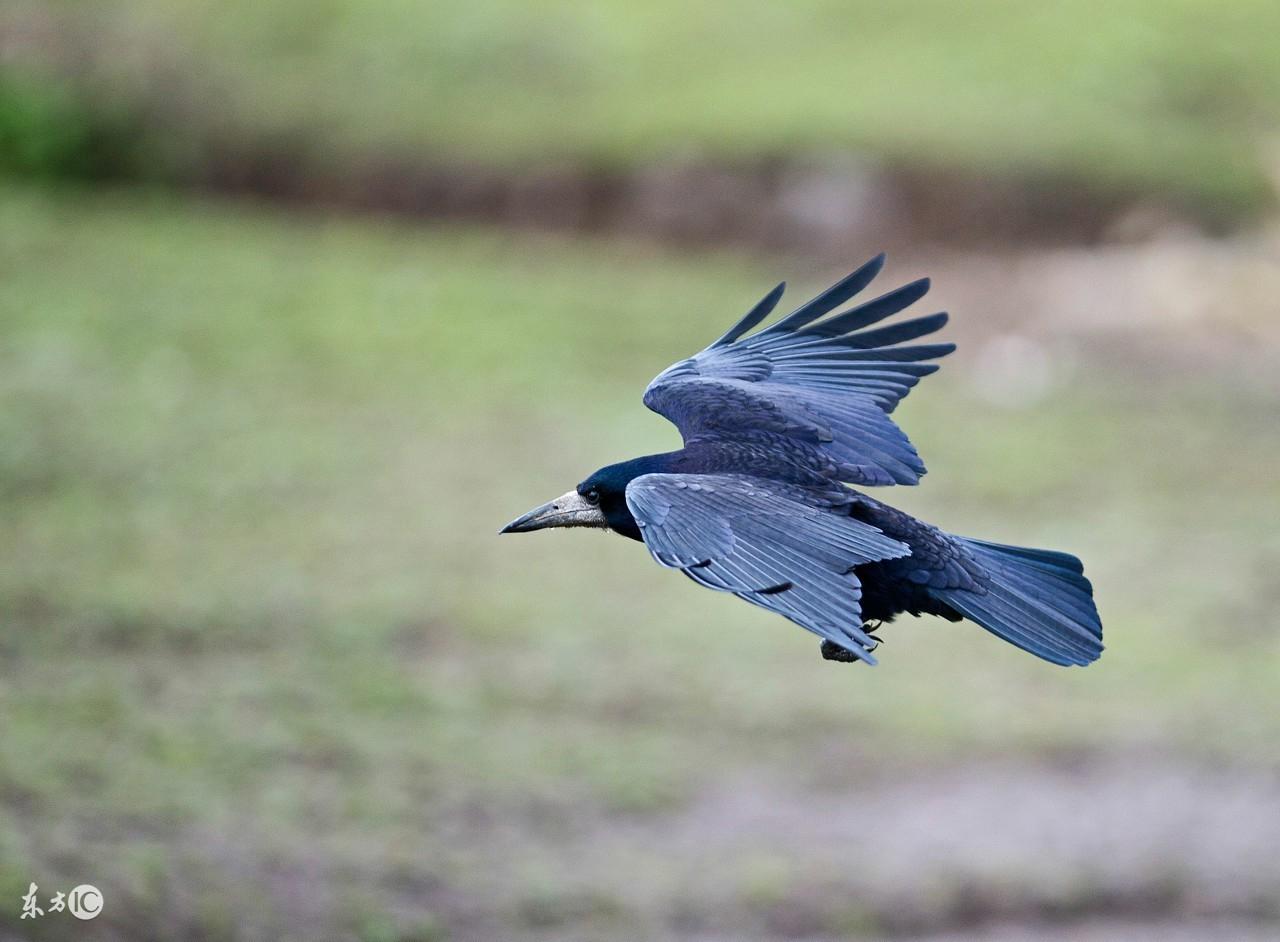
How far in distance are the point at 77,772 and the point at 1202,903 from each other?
4158mm

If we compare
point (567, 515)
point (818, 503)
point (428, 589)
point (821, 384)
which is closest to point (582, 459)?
point (428, 589)

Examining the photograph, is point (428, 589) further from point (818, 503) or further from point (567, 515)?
point (818, 503)

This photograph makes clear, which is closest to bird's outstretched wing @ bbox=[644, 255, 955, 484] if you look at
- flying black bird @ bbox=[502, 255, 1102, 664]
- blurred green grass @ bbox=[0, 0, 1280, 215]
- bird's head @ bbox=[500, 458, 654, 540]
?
flying black bird @ bbox=[502, 255, 1102, 664]

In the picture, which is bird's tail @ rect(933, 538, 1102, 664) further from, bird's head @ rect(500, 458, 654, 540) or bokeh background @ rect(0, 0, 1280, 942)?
bokeh background @ rect(0, 0, 1280, 942)

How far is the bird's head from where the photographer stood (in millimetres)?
4590

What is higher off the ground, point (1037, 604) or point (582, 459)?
point (582, 459)

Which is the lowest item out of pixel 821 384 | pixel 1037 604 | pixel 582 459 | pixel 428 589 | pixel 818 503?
pixel 428 589

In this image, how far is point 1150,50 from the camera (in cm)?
1742

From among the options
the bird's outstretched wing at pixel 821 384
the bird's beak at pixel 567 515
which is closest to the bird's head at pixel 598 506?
the bird's beak at pixel 567 515

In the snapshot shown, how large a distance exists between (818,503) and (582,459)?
7.02m

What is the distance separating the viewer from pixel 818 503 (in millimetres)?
4418

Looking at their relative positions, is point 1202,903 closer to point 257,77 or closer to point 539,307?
point 539,307

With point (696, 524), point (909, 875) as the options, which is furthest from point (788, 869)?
point (696, 524)

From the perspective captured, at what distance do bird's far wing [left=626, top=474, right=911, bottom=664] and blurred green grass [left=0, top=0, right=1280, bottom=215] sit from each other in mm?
11823
